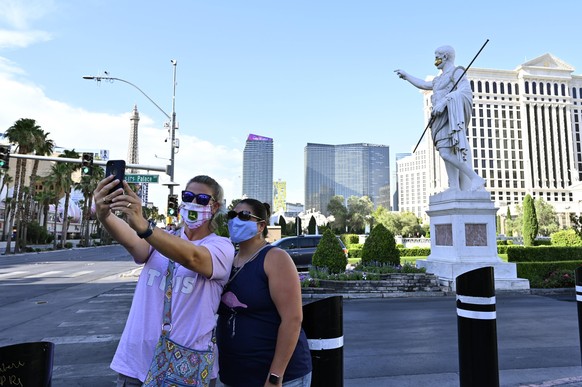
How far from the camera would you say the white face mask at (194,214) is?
2.27 meters

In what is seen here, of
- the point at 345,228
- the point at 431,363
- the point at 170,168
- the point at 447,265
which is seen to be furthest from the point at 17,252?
the point at 345,228

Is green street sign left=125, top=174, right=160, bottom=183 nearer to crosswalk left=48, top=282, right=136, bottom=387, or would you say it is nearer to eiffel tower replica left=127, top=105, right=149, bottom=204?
crosswalk left=48, top=282, right=136, bottom=387

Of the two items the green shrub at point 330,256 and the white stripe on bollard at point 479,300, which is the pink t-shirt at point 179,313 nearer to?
the white stripe on bollard at point 479,300

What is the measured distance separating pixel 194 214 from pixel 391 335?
228 inches

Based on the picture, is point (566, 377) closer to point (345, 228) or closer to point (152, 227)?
point (152, 227)

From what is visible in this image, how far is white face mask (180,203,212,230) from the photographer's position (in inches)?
89.2

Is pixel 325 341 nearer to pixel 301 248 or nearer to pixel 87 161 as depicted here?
pixel 301 248

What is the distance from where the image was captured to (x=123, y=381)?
212 cm

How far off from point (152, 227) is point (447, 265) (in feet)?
41.3

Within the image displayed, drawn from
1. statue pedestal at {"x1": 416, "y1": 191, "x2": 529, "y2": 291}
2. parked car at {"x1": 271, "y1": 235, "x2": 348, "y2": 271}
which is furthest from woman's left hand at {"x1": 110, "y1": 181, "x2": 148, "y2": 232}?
parked car at {"x1": 271, "y1": 235, "x2": 348, "y2": 271}

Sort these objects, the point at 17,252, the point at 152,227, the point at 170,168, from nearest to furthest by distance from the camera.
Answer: the point at 152,227
the point at 170,168
the point at 17,252

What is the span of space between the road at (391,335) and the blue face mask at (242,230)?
3.07 meters

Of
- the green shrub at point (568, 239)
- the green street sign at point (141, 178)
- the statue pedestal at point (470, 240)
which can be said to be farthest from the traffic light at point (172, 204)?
the green shrub at point (568, 239)

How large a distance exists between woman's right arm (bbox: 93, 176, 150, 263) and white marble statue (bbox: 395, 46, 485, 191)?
43.1 ft
